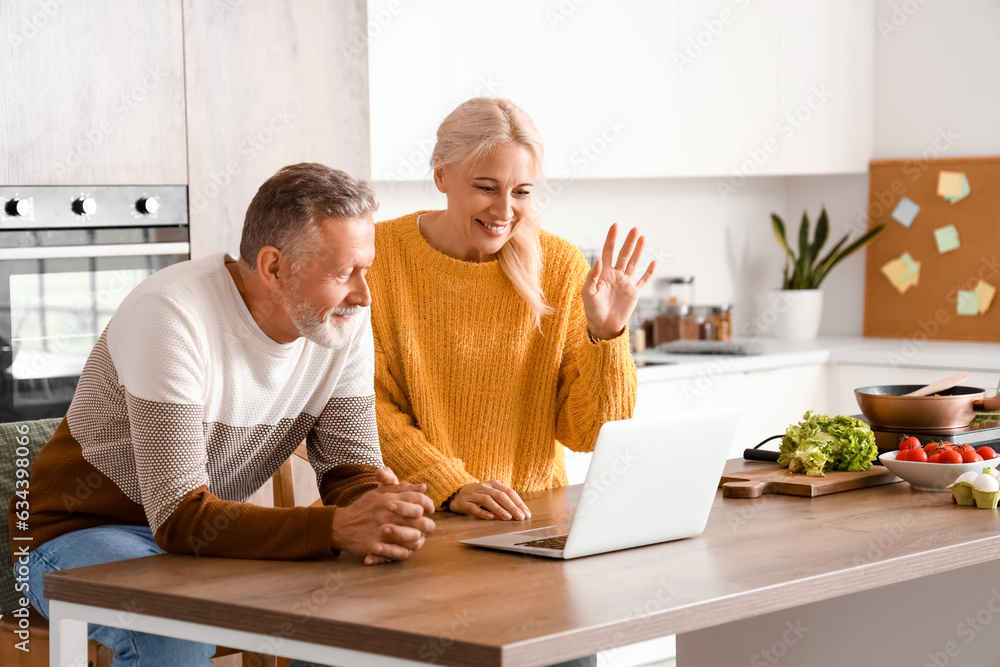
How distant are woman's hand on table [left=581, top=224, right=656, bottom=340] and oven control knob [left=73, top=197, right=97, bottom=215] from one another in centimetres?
124

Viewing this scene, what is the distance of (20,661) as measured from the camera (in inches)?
82.2

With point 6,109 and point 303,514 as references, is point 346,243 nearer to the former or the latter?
point 303,514

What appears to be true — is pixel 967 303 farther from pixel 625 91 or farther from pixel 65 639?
pixel 65 639

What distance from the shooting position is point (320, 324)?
5.95 ft

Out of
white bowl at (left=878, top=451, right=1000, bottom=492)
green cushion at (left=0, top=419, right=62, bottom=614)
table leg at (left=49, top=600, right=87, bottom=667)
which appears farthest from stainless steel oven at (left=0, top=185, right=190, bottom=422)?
white bowl at (left=878, top=451, right=1000, bottom=492)

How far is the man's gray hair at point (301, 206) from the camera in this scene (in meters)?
1.78

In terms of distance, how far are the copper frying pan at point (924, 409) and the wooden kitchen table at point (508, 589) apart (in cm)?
42

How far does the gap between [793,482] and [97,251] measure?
170cm

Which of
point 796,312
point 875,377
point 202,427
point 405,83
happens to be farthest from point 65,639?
point 796,312

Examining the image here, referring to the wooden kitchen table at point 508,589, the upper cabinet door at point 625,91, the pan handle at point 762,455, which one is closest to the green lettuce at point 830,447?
the pan handle at point 762,455

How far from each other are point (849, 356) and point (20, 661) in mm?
3241

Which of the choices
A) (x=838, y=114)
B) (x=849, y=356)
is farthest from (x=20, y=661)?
(x=838, y=114)

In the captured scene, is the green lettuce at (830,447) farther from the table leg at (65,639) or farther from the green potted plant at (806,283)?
the green potted plant at (806,283)

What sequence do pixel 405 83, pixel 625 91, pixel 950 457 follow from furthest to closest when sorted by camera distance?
pixel 625 91 → pixel 405 83 → pixel 950 457
